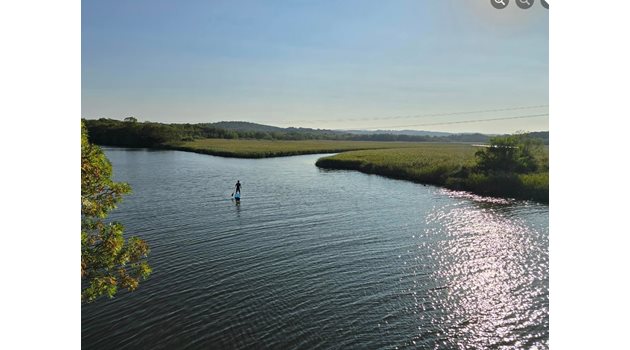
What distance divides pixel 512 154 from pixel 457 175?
307 centimetres

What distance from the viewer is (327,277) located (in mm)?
8594

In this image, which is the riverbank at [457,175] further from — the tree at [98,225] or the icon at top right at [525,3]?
the tree at [98,225]

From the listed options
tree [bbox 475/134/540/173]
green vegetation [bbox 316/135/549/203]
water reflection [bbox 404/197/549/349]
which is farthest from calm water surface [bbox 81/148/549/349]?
tree [bbox 475/134/540/173]

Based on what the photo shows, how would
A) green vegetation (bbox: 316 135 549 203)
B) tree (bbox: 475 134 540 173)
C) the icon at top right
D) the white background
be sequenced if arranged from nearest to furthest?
the white background → the icon at top right → green vegetation (bbox: 316 135 549 203) → tree (bbox: 475 134 540 173)

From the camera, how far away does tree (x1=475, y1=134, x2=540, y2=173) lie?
67.1 ft

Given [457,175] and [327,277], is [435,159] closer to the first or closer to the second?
[457,175]

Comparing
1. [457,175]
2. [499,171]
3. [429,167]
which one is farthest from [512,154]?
[429,167]

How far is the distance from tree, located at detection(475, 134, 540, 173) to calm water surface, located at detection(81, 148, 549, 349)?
502cm

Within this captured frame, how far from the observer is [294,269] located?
8.99 metres

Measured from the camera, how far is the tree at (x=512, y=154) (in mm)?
20453

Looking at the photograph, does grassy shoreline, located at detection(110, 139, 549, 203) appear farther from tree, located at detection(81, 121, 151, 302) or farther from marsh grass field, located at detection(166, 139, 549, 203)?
tree, located at detection(81, 121, 151, 302)
